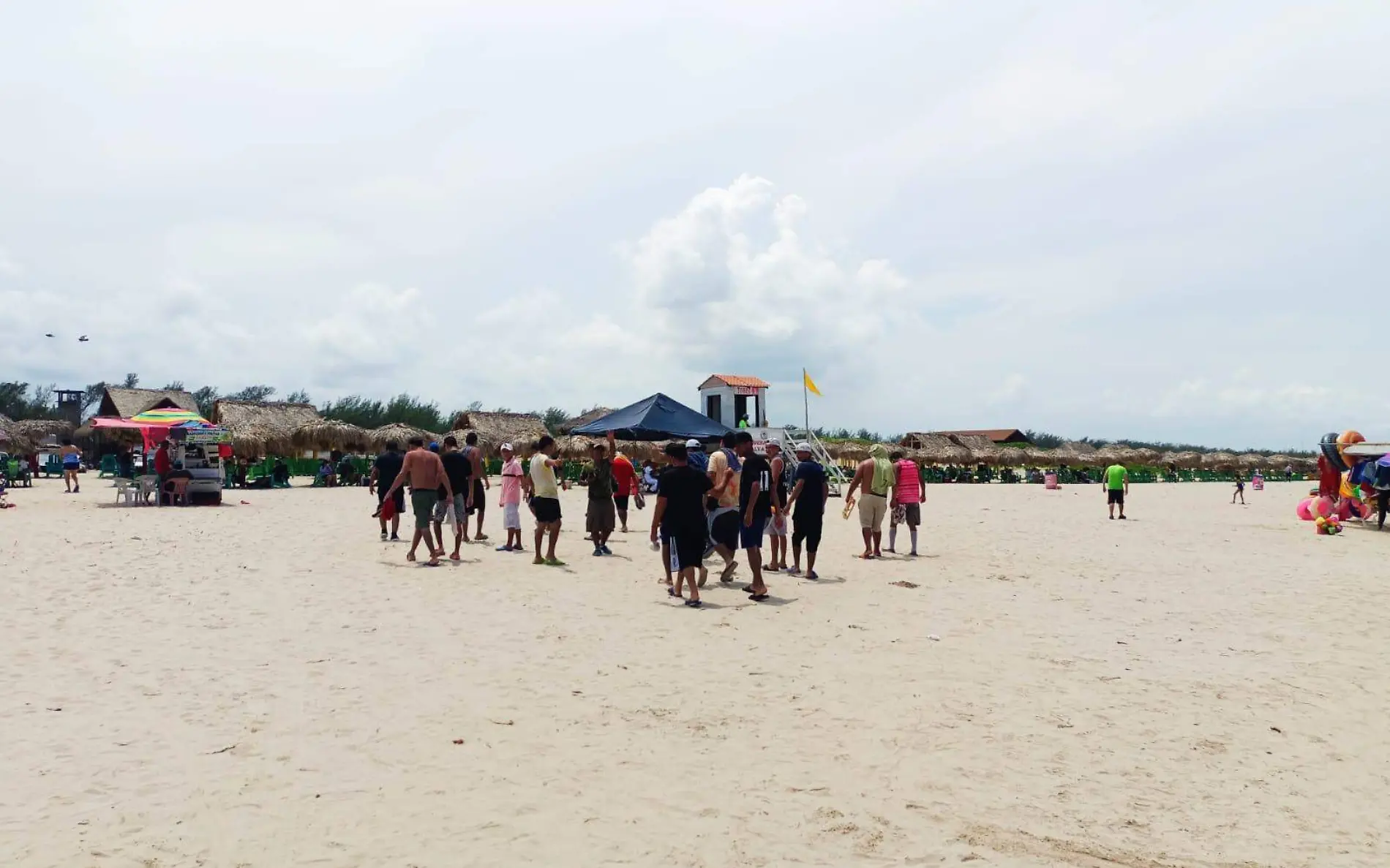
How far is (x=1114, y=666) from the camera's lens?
5.80 meters

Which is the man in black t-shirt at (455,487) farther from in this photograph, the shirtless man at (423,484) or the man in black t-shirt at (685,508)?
the man in black t-shirt at (685,508)

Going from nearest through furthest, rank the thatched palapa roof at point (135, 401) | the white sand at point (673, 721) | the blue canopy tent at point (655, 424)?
the white sand at point (673, 721)
the blue canopy tent at point (655, 424)
the thatched palapa roof at point (135, 401)

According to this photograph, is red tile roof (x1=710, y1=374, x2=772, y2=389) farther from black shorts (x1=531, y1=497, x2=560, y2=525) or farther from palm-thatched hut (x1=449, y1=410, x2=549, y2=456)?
black shorts (x1=531, y1=497, x2=560, y2=525)

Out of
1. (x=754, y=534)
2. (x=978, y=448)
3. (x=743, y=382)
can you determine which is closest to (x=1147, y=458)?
(x=978, y=448)

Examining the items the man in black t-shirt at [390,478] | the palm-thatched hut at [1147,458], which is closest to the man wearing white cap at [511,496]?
the man in black t-shirt at [390,478]

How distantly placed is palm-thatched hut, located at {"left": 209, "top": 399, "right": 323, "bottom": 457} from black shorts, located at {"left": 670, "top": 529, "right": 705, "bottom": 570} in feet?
91.3

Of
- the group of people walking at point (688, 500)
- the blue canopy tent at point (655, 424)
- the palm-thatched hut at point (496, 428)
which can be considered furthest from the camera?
the palm-thatched hut at point (496, 428)

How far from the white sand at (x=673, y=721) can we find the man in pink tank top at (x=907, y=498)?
232 centimetres

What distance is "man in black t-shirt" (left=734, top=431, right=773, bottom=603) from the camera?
8.04m

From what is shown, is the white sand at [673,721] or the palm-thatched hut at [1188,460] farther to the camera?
the palm-thatched hut at [1188,460]

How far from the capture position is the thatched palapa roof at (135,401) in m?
39.1

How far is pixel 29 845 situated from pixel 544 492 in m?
6.80

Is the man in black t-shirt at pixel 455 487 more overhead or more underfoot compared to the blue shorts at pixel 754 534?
more overhead

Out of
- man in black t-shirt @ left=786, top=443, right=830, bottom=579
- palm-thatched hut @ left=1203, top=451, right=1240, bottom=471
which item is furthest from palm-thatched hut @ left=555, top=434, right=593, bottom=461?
palm-thatched hut @ left=1203, top=451, right=1240, bottom=471
